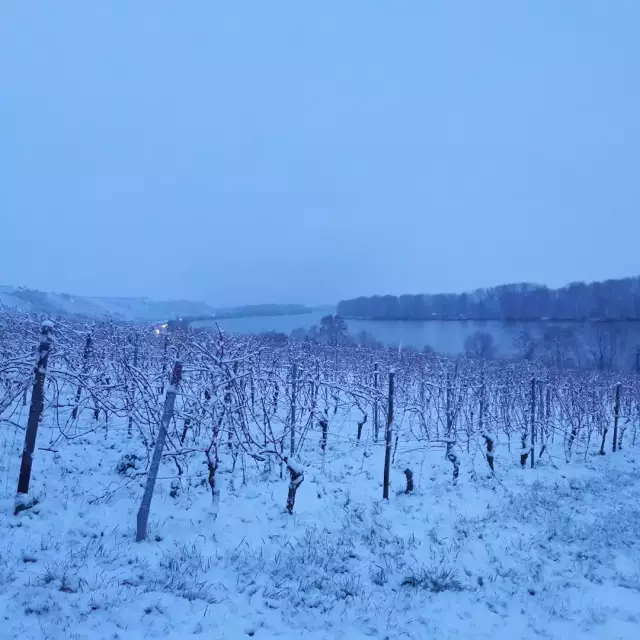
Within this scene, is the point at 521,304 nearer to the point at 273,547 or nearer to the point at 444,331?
the point at 444,331

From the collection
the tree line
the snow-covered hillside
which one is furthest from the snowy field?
the snow-covered hillside

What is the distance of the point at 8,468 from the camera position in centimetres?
627

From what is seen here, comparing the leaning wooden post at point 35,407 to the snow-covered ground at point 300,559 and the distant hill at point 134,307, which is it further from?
the distant hill at point 134,307

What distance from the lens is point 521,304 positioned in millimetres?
51938

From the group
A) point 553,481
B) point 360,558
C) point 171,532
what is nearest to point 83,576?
point 171,532

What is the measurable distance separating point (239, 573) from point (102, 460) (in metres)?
4.12

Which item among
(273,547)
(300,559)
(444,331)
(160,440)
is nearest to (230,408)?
(160,440)

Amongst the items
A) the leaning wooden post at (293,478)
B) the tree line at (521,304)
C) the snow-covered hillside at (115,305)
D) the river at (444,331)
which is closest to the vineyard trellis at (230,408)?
the leaning wooden post at (293,478)

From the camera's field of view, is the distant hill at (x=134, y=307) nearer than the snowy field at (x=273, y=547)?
No

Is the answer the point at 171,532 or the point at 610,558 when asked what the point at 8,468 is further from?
the point at 610,558

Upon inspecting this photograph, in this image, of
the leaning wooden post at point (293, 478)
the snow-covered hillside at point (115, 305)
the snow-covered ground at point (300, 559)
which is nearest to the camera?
the snow-covered ground at point (300, 559)

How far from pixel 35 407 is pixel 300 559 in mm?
3620

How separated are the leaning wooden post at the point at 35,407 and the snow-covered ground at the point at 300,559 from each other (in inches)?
8.3

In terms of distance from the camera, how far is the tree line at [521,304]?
45.3 meters
